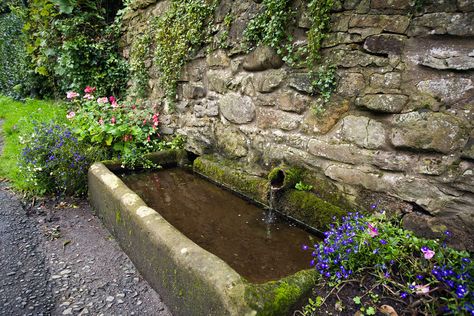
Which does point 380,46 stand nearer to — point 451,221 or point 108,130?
point 451,221

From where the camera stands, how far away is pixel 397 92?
70.6 inches

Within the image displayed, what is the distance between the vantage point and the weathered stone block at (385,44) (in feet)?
5.78

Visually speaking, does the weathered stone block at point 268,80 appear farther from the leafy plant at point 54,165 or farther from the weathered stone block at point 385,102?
the leafy plant at point 54,165

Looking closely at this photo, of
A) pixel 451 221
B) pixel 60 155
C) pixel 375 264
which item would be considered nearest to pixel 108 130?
pixel 60 155

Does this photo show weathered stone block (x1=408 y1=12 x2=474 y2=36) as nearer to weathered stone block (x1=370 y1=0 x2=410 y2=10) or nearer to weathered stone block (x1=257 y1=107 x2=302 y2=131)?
weathered stone block (x1=370 y1=0 x2=410 y2=10)

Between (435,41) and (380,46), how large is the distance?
11.4 inches

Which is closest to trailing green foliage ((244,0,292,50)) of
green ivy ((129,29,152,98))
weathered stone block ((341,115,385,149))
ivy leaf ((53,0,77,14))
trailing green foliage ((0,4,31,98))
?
weathered stone block ((341,115,385,149))

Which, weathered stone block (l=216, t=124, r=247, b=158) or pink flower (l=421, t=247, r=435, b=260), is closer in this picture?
pink flower (l=421, t=247, r=435, b=260)

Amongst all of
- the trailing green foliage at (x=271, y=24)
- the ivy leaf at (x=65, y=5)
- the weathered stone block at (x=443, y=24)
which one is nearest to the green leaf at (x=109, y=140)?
the trailing green foliage at (x=271, y=24)

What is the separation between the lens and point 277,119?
8.51ft

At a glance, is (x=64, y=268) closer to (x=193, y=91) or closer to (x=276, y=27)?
(x=193, y=91)

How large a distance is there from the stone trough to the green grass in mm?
1615

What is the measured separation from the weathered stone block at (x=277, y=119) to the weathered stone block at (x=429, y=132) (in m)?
0.79

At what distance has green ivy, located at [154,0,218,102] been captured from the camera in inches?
127
